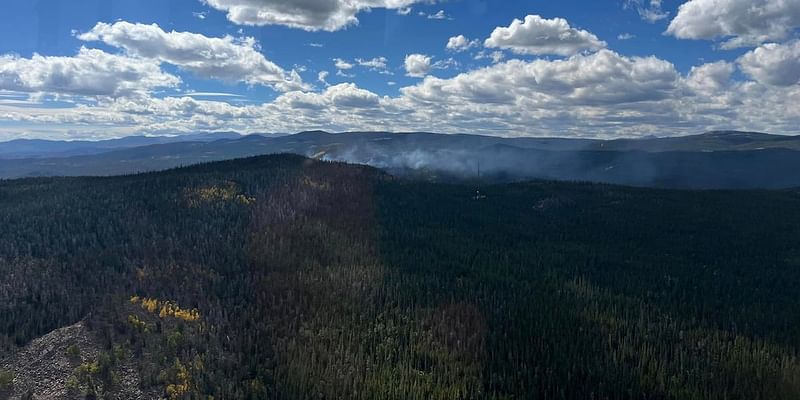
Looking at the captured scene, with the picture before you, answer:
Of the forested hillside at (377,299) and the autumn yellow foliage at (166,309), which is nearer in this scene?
the forested hillside at (377,299)

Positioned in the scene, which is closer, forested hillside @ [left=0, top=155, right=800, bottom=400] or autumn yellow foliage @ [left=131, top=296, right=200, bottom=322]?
forested hillside @ [left=0, top=155, right=800, bottom=400]

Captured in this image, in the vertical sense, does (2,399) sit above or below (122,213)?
below

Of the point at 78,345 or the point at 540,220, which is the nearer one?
the point at 78,345

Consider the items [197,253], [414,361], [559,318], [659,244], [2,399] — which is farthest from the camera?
[659,244]

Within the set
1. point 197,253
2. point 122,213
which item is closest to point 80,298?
point 197,253

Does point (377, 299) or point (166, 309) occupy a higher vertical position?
point (166, 309)

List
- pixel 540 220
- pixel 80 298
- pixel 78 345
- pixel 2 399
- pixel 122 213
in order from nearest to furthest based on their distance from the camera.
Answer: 1. pixel 2 399
2. pixel 78 345
3. pixel 80 298
4. pixel 122 213
5. pixel 540 220

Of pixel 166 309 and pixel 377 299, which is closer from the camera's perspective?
pixel 166 309

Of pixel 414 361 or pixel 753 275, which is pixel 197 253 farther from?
pixel 753 275
